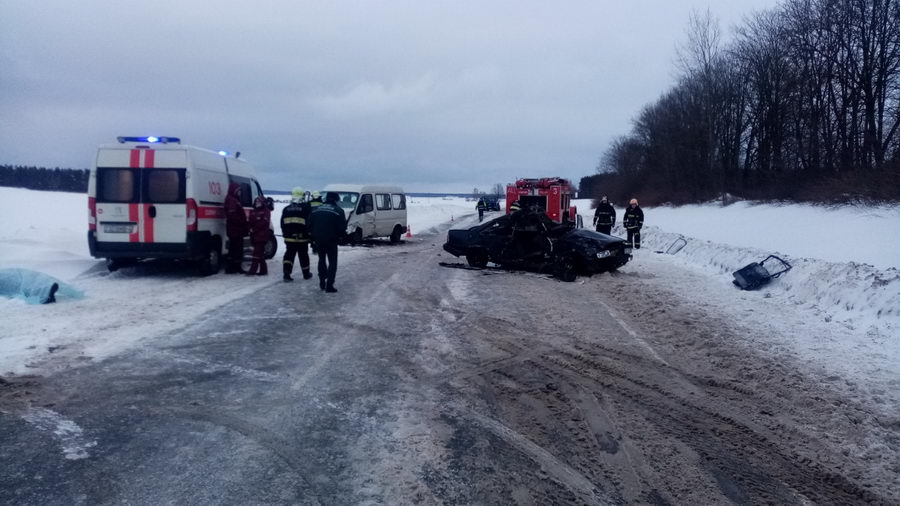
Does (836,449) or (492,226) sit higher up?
(492,226)

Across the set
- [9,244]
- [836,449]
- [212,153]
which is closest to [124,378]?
[836,449]

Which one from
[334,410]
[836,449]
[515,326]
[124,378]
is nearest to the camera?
[836,449]

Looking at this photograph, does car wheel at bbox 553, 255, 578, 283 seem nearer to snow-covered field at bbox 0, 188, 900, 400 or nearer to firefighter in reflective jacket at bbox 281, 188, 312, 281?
snow-covered field at bbox 0, 188, 900, 400

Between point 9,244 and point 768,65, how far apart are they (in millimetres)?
33376

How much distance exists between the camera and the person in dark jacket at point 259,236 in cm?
1342

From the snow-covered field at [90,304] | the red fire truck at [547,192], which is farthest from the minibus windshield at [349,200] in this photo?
the red fire truck at [547,192]

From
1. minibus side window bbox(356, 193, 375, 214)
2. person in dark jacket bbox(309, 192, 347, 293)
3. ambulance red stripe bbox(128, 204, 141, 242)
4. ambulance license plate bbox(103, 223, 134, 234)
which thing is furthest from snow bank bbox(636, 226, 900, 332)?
minibus side window bbox(356, 193, 375, 214)

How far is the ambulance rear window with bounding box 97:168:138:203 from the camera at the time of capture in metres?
12.0

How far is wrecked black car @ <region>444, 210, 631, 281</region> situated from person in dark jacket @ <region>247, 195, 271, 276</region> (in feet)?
16.0

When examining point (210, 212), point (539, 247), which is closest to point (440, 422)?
point (210, 212)

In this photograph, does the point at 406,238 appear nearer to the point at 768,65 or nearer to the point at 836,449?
the point at 768,65

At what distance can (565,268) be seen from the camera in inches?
552

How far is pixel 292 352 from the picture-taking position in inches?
274

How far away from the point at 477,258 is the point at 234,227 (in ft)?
19.7
